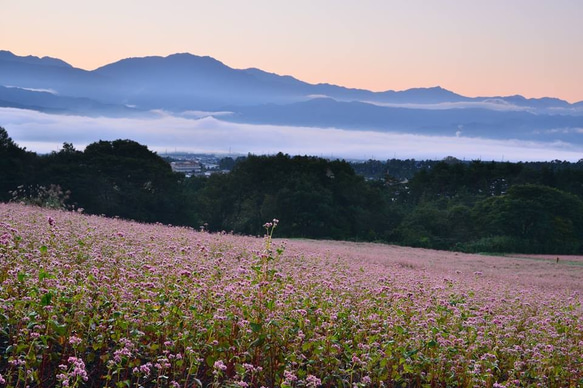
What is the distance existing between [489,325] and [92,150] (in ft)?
168

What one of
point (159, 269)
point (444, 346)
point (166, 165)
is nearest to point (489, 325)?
point (444, 346)

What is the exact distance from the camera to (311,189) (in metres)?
55.2

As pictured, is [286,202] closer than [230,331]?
No

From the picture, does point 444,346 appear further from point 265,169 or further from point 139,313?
point 265,169

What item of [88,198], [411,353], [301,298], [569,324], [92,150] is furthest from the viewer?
[92,150]

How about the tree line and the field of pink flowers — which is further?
the tree line

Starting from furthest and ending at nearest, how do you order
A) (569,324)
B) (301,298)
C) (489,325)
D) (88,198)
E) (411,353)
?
(88,198), (569,324), (489,325), (301,298), (411,353)

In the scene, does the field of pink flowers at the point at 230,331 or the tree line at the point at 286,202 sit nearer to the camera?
the field of pink flowers at the point at 230,331

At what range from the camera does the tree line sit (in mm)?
50188

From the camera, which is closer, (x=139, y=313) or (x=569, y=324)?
(x=139, y=313)

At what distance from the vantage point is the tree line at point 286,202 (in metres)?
50.2

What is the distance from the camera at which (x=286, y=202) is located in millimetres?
54000

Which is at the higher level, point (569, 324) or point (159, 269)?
point (159, 269)

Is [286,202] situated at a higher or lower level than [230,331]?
lower
